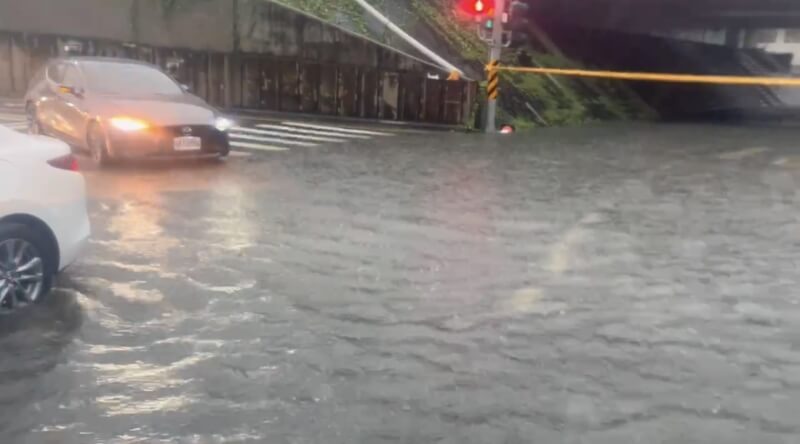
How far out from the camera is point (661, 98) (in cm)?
3634

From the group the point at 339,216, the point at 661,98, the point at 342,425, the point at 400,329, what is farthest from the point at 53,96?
the point at 661,98

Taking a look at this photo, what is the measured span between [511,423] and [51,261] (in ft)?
12.5

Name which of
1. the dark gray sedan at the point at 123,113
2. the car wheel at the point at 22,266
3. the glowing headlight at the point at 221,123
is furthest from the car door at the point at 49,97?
the car wheel at the point at 22,266

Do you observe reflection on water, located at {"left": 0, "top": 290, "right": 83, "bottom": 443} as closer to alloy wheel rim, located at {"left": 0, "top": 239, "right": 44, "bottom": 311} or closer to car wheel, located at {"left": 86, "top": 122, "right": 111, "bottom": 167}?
alloy wheel rim, located at {"left": 0, "top": 239, "right": 44, "bottom": 311}

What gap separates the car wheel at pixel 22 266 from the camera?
6.24 metres

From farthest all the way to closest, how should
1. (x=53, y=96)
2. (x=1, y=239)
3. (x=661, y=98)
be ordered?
(x=661, y=98) < (x=53, y=96) < (x=1, y=239)

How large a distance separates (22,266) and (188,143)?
286 inches

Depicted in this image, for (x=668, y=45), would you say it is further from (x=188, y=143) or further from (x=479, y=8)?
(x=188, y=143)

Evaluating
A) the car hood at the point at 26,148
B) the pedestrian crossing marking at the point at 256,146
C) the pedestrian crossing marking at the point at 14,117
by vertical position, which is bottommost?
the pedestrian crossing marking at the point at 256,146

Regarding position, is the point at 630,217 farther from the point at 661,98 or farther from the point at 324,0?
the point at 661,98

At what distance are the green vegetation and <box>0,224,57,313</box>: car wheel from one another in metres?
18.1

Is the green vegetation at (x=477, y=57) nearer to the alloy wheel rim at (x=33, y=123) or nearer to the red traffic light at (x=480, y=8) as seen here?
the red traffic light at (x=480, y=8)

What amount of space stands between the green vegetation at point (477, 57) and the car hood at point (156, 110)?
11.2 meters

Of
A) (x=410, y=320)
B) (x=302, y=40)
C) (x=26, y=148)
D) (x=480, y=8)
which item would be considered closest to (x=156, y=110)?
(x=26, y=148)
